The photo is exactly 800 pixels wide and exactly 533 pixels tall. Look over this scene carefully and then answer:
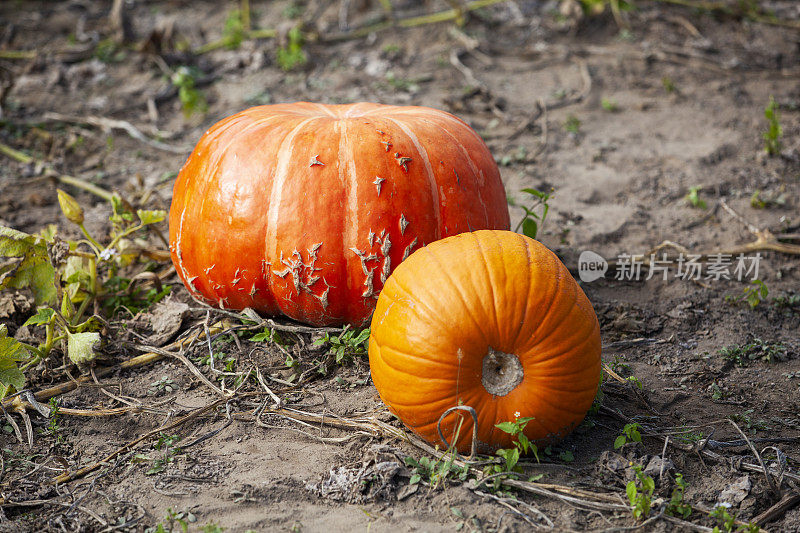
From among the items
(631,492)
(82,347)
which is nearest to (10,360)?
(82,347)

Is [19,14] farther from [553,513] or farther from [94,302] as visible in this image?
[553,513]

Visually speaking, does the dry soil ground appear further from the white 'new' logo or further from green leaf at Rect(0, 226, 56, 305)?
green leaf at Rect(0, 226, 56, 305)

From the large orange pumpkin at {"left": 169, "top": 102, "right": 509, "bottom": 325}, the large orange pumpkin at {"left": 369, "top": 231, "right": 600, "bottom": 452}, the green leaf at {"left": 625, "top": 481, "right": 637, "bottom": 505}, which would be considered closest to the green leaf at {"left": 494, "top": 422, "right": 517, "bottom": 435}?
the large orange pumpkin at {"left": 369, "top": 231, "right": 600, "bottom": 452}

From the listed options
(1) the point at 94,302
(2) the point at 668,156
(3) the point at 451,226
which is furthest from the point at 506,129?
(1) the point at 94,302

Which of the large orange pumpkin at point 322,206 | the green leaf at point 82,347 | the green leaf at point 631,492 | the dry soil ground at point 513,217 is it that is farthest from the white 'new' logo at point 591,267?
the green leaf at point 82,347

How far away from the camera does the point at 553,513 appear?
7.16ft

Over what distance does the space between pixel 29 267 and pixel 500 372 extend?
2.11 meters

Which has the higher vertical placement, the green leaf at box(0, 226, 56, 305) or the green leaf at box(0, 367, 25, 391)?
the green leaf at box(0, 226, 56, 305)

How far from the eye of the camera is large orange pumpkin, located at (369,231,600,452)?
7.38 feet

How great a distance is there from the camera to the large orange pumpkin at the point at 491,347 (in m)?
2.25

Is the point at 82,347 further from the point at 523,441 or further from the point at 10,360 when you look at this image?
the point at 523,441

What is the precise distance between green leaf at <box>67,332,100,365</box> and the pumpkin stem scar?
1571 millimetres

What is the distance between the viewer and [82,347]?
9.15 ft

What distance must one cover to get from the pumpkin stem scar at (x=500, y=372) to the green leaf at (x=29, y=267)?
197cm
